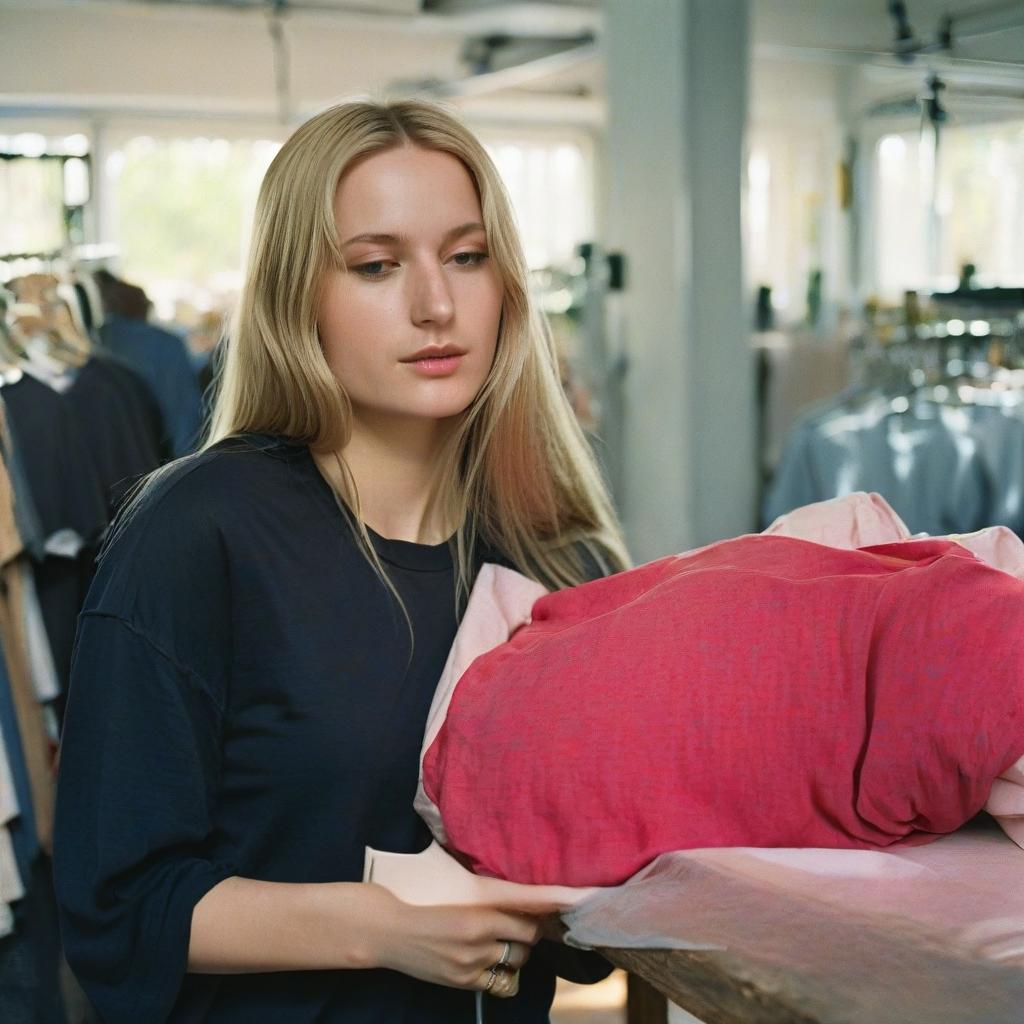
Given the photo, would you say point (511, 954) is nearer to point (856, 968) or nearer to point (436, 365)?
point (856, 968)

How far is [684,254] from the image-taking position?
10.6 ft

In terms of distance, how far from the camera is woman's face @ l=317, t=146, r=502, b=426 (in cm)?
109

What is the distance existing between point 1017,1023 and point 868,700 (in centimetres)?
22

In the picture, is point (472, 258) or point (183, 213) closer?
point (472, 258)

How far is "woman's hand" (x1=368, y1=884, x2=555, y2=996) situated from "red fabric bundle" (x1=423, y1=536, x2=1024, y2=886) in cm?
4

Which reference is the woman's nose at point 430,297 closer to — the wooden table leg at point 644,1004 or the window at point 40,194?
the wooden table leg at point 644,1004

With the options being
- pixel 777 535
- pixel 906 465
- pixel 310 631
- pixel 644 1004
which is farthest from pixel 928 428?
pixel 310 631

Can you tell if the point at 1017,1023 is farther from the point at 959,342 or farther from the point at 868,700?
the point at 959,342

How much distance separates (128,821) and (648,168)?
105 inches

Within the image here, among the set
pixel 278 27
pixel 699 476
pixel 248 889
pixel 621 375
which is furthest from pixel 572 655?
pixel 278 27

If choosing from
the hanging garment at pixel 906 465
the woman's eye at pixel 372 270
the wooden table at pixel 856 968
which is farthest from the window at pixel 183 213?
the wooden table at pixel 856 968

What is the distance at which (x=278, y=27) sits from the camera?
12.4 feet

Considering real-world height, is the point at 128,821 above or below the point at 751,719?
below

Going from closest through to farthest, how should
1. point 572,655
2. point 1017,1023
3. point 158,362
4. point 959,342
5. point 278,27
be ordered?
1. point 1017,1023
2. point 572,655
3. point 959,342
4. point 158,362
5. point 278,27
